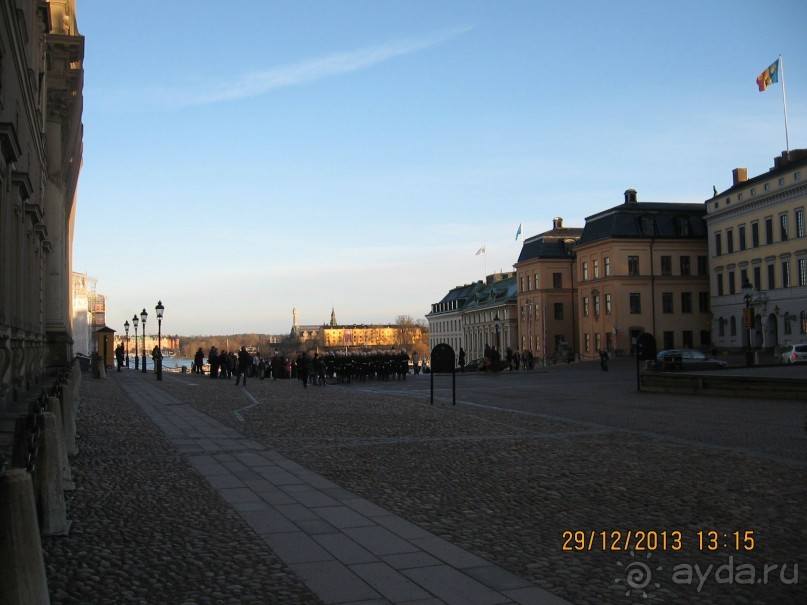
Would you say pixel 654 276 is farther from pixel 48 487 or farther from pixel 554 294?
pixel 48 487

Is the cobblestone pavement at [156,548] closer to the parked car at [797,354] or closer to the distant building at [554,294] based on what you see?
the parked car at [797,354]

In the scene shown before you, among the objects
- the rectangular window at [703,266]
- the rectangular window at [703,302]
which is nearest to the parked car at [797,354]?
the rectangular window at [703,302]

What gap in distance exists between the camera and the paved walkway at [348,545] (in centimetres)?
548

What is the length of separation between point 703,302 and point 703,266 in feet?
11.1

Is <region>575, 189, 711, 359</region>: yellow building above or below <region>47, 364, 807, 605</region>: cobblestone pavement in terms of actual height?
above

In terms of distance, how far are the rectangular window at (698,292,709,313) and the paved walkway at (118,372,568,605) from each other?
71.6 meters

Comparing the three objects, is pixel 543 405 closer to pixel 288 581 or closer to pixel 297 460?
pixel 297 460

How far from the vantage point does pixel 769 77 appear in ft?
180

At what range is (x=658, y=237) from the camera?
7588 centimetres

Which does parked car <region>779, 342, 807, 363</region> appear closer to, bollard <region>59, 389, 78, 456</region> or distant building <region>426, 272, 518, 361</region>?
bollard <region>59, 389, 78, 456</region>

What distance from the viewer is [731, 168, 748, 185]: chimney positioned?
2756 inches

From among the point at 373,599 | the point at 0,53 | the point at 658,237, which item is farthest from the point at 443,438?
the point at 658,237

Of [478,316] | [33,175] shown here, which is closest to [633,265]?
[478,316]

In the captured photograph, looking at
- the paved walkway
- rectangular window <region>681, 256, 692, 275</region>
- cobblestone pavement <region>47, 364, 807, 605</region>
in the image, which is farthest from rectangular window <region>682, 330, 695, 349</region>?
the paved walkway
